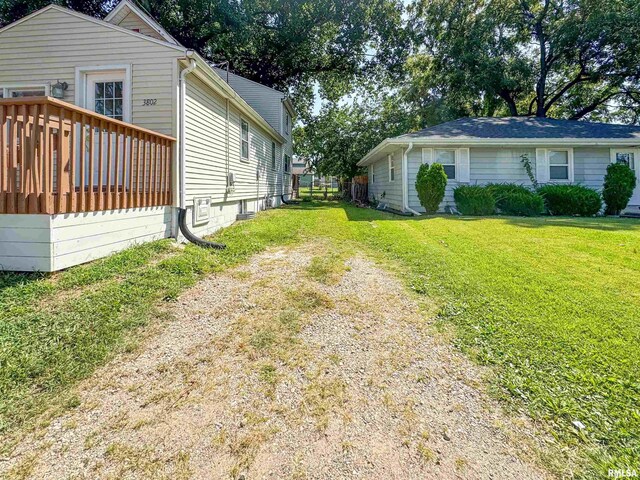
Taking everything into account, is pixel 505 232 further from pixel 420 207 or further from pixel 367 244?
pixel 420 207

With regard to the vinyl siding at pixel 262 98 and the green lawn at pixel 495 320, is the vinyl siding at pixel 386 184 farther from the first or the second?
the green lawn at pixel 495 320

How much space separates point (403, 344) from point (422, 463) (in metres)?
1.17

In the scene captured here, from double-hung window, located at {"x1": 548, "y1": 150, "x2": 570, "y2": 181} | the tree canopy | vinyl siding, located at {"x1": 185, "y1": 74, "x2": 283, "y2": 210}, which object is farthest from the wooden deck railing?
the tree canopy

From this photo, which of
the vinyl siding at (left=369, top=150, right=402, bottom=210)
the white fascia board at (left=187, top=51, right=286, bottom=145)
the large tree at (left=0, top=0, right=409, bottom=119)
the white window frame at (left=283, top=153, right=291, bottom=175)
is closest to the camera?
the white fascia board at (left=187, top=51, right=286, bottom=145)

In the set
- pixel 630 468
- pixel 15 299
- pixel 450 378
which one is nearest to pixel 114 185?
pixel 15 299

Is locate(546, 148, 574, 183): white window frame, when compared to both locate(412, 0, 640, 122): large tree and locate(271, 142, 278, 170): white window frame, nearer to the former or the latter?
locate(412, 0, 640, 122): large tree

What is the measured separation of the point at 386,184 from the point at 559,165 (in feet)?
20.1

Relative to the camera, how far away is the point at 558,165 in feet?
39.1

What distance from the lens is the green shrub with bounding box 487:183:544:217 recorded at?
1075 cm

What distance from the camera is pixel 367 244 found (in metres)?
6.48

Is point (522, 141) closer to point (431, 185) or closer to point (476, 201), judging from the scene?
point (476, 201)

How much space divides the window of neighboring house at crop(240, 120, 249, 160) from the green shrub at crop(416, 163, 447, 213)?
543 cm

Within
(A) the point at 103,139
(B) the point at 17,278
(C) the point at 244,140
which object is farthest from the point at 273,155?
(B) the point at 17,278

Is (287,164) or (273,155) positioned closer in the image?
(273,155)
